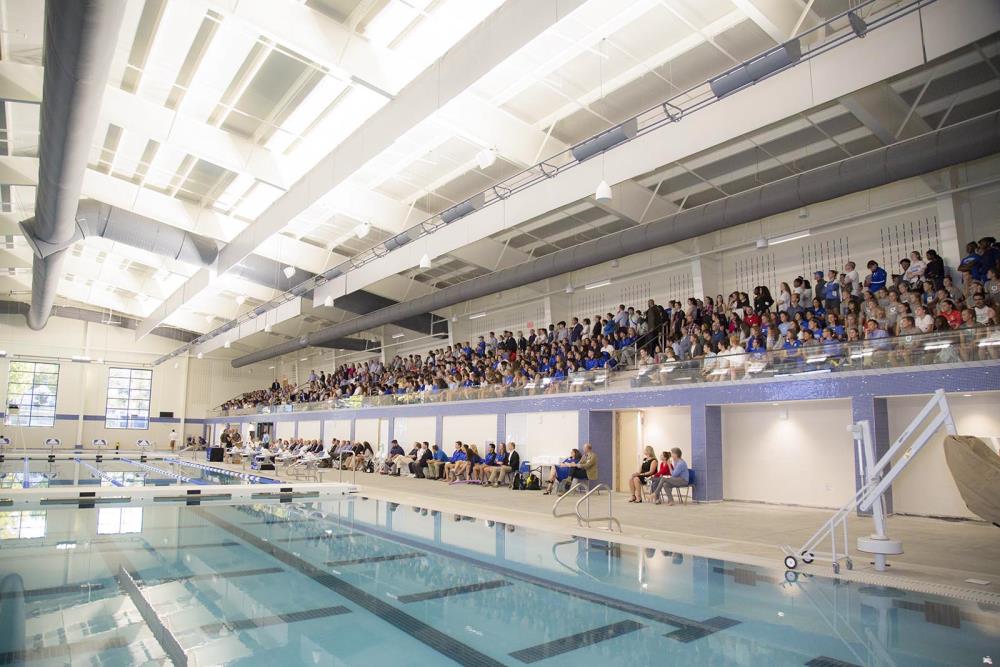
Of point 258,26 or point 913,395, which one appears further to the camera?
point 913,395

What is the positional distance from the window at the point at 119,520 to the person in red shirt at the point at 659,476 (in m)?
8.24

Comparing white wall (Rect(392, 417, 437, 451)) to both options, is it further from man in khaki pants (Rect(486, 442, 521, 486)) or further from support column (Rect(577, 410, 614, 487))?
support column (Rect(577, 410, 614, 487))

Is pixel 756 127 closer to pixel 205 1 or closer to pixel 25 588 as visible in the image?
pixel 205 1

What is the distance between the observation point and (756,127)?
390 inches

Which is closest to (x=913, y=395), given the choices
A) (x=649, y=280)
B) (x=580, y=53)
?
(x=580, y=53)

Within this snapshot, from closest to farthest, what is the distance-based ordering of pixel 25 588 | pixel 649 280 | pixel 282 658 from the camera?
1. pixel 282 658
2. pixel 25 588
3. pixel 649 280

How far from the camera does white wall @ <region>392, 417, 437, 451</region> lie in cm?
1956

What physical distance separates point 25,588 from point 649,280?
15363 mm

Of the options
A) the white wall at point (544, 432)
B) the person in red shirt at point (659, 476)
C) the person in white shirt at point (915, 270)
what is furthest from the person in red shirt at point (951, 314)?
the white wall at point (544, 432)

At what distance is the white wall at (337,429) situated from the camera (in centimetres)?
2411

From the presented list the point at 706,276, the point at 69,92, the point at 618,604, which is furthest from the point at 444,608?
the point at 706,276

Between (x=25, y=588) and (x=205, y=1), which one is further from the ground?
(x=205, y=1)

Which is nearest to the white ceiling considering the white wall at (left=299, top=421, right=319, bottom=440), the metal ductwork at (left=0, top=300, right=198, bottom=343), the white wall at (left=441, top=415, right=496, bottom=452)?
the white wall at (left=441, top=415, right=496, bottom=452)

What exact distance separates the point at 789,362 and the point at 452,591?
7604 millimetres
